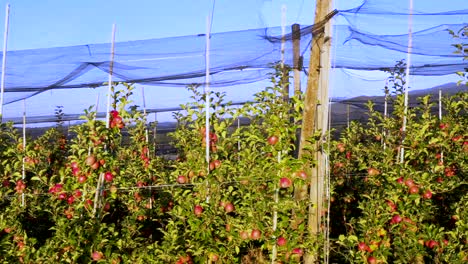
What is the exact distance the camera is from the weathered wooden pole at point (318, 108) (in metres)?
3.29

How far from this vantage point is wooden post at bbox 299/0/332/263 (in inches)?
129

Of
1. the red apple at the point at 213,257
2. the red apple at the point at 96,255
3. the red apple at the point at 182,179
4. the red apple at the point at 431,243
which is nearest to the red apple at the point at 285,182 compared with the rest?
the red apple at the point at 213,257

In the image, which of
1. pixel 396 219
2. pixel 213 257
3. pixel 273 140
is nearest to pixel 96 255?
pixel 213 257

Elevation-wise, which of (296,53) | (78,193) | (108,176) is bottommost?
(78,193)

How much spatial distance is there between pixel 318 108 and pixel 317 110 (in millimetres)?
16

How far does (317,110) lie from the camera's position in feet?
11.0

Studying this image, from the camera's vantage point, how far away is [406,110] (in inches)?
170

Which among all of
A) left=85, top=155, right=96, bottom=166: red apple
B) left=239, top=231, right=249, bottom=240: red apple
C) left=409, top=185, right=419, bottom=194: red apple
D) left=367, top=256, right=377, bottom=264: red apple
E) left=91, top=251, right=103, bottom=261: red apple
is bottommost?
left=367, top=256, right=377, bottom=264: red apple

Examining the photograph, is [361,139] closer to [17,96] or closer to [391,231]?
[391,231]

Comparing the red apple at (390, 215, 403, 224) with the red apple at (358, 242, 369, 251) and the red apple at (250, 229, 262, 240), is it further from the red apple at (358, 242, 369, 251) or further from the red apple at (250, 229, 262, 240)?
the red apple at (250, 229, 262, 240)

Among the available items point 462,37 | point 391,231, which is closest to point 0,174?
point 391,231

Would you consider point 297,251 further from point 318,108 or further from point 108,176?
point 108,176

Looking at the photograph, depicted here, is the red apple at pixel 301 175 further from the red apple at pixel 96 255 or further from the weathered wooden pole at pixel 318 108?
the red apple at pixel 96 255

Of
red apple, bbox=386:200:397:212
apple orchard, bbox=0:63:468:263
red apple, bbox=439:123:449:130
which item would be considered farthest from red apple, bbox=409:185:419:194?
red apple, bbox=439:123:449:130
